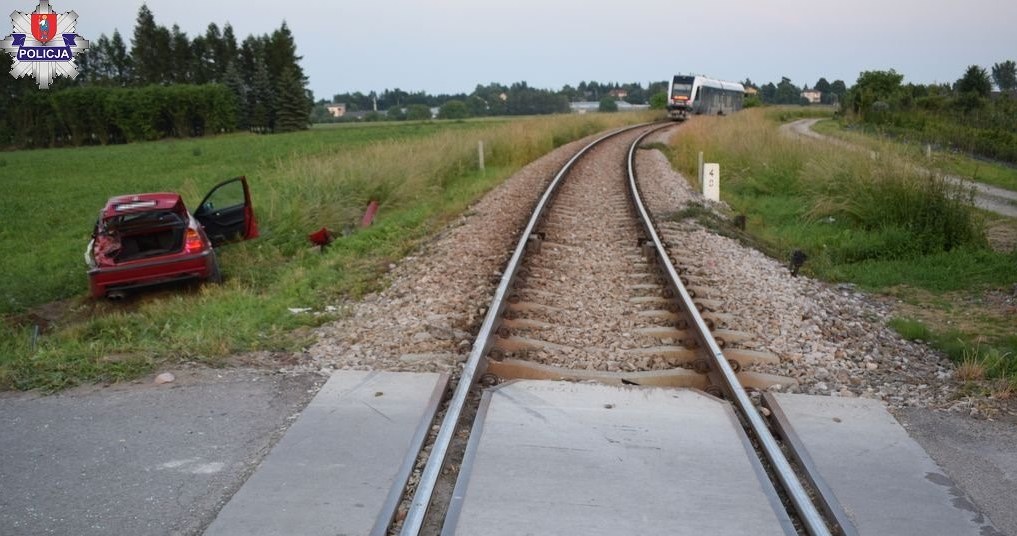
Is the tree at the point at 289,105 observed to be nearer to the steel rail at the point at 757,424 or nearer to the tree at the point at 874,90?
the tree at the point at 874,90

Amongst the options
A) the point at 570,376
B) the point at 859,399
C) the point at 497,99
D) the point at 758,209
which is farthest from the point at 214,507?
the point at 497,99

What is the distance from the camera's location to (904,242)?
34.9ft

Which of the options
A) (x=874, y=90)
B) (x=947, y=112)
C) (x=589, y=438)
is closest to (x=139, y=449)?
(x=589, y=438)

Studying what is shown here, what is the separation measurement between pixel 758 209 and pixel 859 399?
1097cm

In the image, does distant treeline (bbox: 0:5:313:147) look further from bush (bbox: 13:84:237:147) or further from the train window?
the train window

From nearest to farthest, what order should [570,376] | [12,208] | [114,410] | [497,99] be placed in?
[114,410] < [570,376] < [12,208] < [497,99]

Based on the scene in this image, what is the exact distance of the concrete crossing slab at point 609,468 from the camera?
366 centimetres

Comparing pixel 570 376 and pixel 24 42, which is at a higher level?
pixel 24 42

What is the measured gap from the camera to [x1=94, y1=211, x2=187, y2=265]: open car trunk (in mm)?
10227

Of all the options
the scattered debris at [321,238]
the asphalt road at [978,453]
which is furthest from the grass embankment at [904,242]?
the scattered debris at [321,238]

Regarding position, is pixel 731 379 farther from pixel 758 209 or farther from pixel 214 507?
pixel 758 209

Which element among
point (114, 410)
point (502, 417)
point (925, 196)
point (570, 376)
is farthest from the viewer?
point (925, 196)

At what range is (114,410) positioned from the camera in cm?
514

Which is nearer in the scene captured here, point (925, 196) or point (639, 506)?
point (639, 506)
